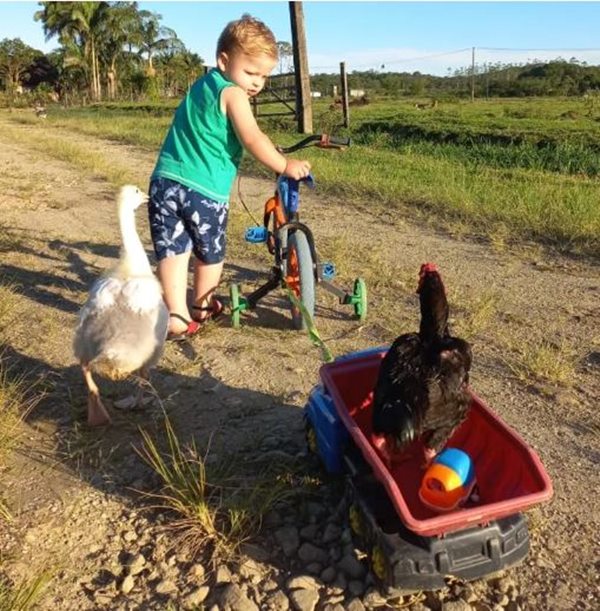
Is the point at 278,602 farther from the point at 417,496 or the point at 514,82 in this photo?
the point at 514,82

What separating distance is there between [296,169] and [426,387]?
5.53 ft

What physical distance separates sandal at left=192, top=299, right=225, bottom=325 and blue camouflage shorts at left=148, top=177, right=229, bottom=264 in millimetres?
373

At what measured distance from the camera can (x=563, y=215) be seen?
6.03 metres

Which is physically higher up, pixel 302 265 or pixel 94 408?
pixel 302 265

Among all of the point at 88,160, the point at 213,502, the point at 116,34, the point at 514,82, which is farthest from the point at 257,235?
the point at 116,34

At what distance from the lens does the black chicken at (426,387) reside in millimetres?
2166

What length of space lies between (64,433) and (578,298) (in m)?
3.33

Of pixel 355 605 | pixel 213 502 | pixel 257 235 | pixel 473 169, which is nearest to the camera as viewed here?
pixel 355 605

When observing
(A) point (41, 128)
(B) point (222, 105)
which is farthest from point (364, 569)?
(A) point (41, 128)

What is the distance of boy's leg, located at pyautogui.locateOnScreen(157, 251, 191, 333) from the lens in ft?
11.9

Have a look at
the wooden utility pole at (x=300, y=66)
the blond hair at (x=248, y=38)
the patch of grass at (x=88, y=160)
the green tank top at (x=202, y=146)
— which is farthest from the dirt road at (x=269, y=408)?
the wooden utility pole at (x=300, y=66)

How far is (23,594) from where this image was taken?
6.03 feet

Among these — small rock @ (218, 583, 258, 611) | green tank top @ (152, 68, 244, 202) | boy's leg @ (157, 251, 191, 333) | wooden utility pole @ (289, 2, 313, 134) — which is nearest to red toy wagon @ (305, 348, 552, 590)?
small rock @ (218, 583, 258, 611)

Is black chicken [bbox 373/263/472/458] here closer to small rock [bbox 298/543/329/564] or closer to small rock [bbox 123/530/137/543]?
small rock [bbox 298/543/329/564]
